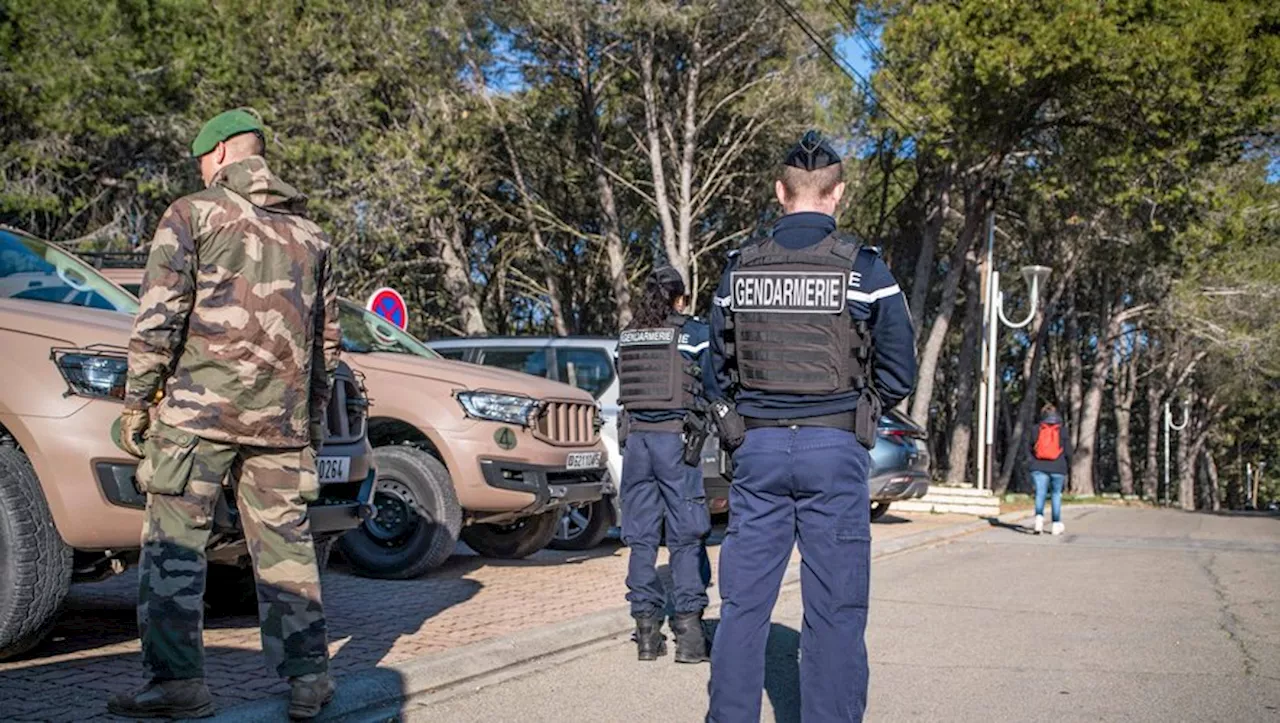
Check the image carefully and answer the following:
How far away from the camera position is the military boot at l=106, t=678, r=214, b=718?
4098 millimetres

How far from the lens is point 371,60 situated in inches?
911

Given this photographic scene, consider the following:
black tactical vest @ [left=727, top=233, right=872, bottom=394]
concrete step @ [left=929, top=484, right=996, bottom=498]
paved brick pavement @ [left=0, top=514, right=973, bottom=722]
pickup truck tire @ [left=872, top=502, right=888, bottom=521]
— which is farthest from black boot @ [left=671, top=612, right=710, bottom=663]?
concrete step @ [left=929, top=484, right=996, bottom=498]

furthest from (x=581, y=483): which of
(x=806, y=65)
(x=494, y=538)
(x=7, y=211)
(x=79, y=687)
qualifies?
(x=806, y=65)

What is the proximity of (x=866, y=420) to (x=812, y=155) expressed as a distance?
0.92 metres

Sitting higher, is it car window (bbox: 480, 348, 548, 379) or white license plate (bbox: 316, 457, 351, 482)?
car window (bbox: 480, 348, 548, 379)

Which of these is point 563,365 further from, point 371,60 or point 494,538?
point 371,60

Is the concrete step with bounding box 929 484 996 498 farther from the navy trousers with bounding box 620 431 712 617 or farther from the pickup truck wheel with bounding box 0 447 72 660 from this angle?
the pickup truck wheel with bounding box 0 447 72 660

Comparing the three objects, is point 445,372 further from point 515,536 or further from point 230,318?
point 230,318

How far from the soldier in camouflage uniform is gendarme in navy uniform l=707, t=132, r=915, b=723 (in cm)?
154

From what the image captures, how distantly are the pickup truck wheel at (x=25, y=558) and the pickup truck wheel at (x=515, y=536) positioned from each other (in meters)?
4.37

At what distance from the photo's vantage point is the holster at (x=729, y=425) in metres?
4.04

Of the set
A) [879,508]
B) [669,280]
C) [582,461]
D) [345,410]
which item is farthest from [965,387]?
[345,410]

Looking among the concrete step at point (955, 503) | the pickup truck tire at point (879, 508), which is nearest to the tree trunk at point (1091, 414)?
the concrete step at point (955, 503)

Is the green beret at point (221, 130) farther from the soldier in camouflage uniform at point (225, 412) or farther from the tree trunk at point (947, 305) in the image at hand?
the tree trunk at point (947, 305)
